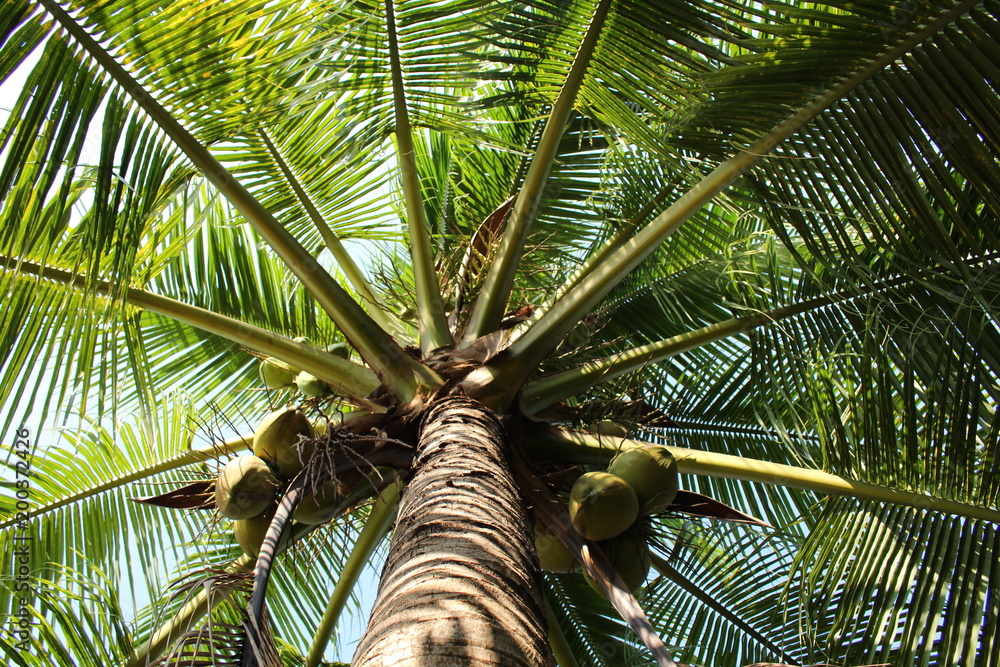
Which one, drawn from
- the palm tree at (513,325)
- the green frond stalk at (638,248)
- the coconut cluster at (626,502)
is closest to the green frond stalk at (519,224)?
the palm tree at (513,325)

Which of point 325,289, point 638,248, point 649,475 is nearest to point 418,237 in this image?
point 325,289

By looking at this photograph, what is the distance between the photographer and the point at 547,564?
2650 mm

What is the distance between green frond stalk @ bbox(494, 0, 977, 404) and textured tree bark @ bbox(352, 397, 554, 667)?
1.48 feet

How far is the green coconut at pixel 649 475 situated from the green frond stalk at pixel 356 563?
906 millimetres

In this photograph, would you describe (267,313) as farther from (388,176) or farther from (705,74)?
(705,74)

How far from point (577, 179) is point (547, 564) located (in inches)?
91.6

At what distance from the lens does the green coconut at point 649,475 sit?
2.21 m

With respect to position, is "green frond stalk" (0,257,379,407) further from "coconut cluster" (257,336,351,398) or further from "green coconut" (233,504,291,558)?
"green coconut" (233,504,291,558)

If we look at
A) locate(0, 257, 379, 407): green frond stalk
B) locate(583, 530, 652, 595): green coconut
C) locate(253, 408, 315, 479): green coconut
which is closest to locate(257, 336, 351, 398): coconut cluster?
locate(0, 257, 379, 407): green frond stalk

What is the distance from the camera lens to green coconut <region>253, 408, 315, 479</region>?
91.5 inches

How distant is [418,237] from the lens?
10.4ft

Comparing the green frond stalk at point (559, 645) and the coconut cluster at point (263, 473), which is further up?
the coconut cluster at point (263, 473)

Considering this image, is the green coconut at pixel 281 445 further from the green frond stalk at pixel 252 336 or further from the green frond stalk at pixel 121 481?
the green frond stalk at pixel 121 481

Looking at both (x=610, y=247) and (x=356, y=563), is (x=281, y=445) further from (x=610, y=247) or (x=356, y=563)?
(x=610, y=247)
